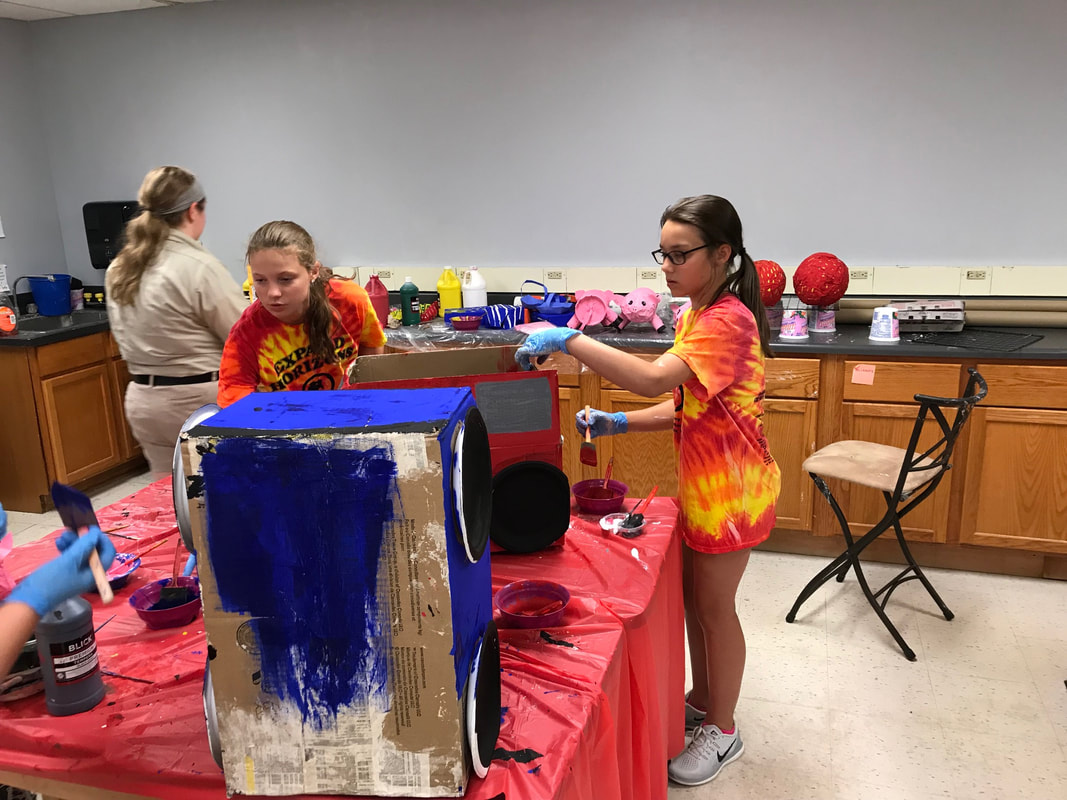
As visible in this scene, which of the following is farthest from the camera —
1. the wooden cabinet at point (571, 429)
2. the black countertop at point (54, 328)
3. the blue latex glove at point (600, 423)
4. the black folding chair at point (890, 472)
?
the black countertop at point (54, 328)

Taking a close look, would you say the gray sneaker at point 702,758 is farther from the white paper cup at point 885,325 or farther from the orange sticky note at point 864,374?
the white paper cup at point 885,325

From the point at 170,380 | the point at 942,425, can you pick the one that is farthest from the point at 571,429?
the point at 170,380

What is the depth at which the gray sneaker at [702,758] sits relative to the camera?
2.04m

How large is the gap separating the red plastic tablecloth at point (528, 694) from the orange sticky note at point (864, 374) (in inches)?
61.1

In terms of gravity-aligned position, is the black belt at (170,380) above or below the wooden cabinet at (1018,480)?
above

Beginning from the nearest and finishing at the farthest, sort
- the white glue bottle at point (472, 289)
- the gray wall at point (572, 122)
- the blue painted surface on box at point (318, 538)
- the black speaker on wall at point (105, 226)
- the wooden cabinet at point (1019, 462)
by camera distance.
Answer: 1. the blue painted surface on box at point (318, 538)
2. the wooden cabinet at point (1019, 462)
3. the gray wall at point (572, 122)
4. the white glue bottle at point (472, 289)
5. the black speaker on wall at point (105, 226)

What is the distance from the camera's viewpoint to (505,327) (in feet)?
12.2

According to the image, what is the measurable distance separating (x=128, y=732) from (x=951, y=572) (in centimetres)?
307

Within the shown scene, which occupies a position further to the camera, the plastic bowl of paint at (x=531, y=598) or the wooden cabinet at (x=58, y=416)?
the wooden cabinet at (x=58, y=416)

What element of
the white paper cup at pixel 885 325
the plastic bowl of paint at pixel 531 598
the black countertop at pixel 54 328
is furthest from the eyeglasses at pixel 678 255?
the black countertop at pixel 54 328

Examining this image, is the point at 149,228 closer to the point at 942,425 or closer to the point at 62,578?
the point at 62,578

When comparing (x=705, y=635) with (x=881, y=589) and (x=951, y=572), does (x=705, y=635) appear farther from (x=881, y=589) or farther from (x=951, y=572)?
(x=951, y=572)

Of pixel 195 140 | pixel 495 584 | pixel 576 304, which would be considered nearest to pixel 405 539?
pixel 495 584

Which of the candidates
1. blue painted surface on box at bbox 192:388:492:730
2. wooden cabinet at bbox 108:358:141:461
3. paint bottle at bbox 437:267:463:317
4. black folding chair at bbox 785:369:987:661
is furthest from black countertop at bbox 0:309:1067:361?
blue painted surface on box at bbox 192:388:492:730
